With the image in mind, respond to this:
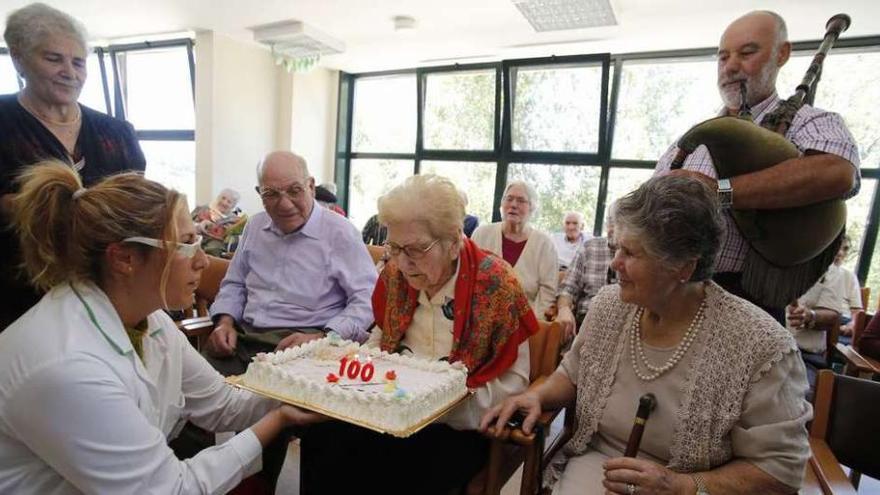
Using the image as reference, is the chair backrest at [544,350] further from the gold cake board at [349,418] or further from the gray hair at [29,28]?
the gray hair at [29,28]

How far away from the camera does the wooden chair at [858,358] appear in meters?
2.39

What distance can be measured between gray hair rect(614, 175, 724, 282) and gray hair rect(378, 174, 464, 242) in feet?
1.94

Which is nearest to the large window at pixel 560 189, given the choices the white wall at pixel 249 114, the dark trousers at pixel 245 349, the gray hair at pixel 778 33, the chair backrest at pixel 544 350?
the white wall at pixel 249 114

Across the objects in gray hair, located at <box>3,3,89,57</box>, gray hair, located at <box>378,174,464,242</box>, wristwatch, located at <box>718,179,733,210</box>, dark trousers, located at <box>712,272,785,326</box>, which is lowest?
dark trousers, located at <box>712,272,785,326</box>

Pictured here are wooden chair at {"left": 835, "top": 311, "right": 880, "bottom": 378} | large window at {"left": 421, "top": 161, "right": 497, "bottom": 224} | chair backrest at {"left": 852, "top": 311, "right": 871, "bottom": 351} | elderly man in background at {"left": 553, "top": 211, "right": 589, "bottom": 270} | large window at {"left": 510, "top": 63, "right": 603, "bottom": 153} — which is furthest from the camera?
large window at {"left": 421, "top": 161, "right": 497, "bottom": 224}

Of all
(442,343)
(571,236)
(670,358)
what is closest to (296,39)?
(571,236)

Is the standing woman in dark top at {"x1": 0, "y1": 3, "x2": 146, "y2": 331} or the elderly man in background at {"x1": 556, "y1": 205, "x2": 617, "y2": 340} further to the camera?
the elderly man in background at {"x1": 556, "y1": 205, "x2": 617, "y2": 340}

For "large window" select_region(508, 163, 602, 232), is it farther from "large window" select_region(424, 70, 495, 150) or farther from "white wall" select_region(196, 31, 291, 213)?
"white wall" select_region(196, 31, 291, 213)

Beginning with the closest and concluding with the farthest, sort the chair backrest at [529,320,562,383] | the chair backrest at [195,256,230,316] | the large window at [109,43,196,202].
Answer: the chair backrest at [529,320,562,383] < the chair backrest at [195,256,230,316] < the large window at [109,43,196,202]

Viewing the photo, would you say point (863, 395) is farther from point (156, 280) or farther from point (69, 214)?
point (69, 214)

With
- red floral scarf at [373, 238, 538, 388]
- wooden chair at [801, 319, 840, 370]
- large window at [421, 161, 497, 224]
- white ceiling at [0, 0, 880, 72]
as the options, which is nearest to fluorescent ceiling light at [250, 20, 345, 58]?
white ceiling at [0, 0, 880, 72]

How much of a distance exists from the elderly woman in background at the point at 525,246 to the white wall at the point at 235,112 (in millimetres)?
3728

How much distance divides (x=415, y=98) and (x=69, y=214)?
5.78 m

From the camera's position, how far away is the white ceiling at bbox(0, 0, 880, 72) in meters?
3.88
